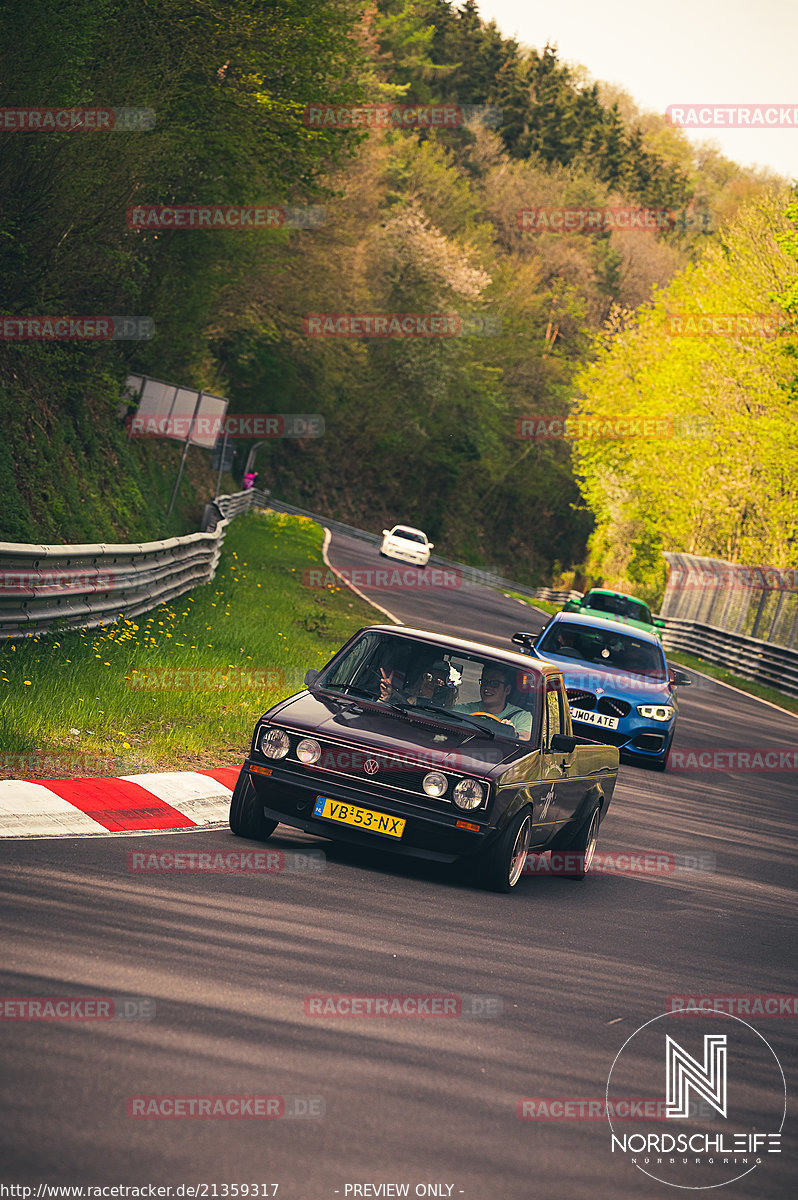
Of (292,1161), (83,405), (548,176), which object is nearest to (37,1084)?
(292,1161)

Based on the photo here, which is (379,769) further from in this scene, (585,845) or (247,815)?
(585,845)
